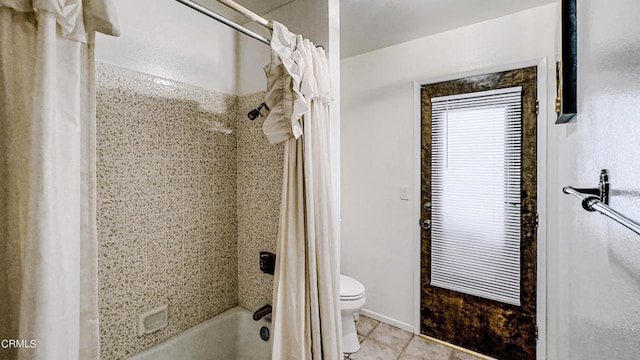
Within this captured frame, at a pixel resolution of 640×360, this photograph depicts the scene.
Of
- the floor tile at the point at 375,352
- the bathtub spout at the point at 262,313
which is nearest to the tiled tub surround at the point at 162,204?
the bathtub spout at the point at 262,313

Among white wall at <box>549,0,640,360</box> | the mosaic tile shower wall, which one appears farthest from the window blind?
the mosaic tile shower wall

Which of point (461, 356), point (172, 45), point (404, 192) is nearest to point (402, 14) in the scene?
point (404, 192)

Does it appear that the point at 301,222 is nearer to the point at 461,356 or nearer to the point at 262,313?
the point at 262,313

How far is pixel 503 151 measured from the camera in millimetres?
2002

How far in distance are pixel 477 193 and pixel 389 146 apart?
2.64 ft

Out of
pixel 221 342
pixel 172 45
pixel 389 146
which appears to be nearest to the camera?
pixel 172 45

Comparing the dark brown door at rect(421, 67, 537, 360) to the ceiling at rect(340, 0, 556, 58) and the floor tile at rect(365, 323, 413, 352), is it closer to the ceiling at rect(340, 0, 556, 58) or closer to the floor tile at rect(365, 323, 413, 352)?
the floor tile at rect(365, 323, 413, 352)

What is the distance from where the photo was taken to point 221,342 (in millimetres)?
1654

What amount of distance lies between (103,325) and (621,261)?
1855 mm

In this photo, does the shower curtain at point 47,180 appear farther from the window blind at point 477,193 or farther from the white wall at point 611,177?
the window blind at point 477,193

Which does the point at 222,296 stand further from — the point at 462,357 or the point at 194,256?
the point at 462,357

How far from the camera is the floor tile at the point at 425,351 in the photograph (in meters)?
2.05

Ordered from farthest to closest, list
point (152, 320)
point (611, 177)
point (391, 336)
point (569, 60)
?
1. point (391, 336)
2. point (152, 320)
3. point (569, 60)
4. point (611, 177)

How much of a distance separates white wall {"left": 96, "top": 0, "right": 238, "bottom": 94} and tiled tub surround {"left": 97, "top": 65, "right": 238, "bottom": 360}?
0.07m
